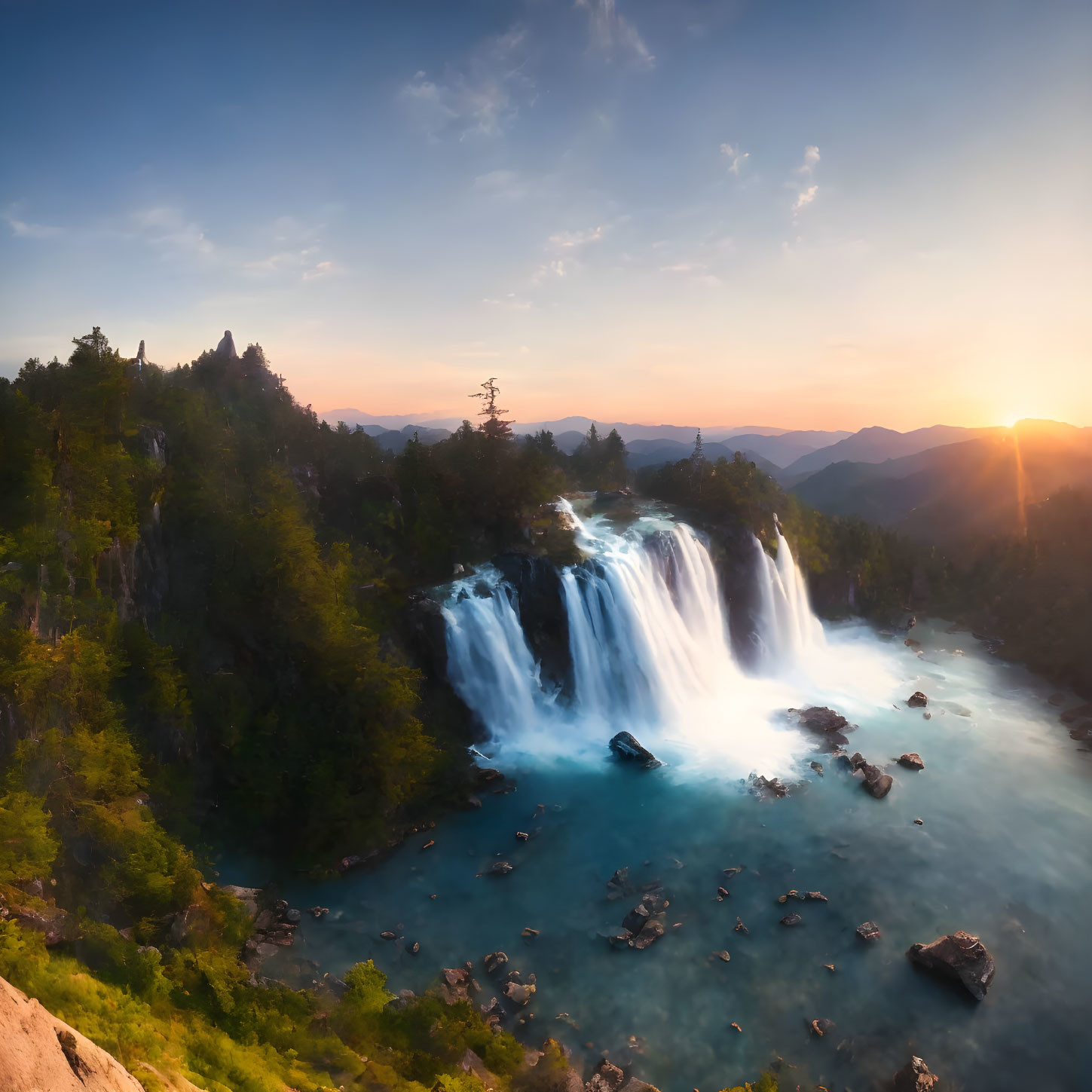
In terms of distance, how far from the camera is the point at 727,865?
22797 mm

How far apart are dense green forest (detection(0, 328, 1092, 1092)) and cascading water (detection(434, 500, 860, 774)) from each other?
235 cm

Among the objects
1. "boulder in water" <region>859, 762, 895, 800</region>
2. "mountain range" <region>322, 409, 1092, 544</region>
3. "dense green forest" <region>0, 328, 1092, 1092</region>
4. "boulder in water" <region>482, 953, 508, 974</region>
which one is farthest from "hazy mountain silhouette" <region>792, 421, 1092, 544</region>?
"boulder in water" <region>482, 953, 508, 974</region>

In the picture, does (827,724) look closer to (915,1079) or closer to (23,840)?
(915,1079)

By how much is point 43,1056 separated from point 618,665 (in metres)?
29.5

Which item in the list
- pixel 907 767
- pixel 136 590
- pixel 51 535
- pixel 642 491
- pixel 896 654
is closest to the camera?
pixel 51 535

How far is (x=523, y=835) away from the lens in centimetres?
2431

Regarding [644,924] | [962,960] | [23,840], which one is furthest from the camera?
[644,924]

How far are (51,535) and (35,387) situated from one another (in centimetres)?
920

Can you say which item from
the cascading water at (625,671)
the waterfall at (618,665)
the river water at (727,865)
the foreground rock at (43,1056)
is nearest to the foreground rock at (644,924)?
the river water at (727,865)

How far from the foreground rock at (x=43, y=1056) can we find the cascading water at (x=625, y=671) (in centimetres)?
2363

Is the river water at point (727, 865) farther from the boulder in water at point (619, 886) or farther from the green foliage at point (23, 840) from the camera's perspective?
the green foliage at point (23, 840)

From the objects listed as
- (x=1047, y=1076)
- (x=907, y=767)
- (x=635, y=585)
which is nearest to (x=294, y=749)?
(x=635, y=585)

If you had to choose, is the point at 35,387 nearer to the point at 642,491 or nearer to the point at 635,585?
the point at 635,585

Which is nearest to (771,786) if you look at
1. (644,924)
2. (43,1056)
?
(644,924)
